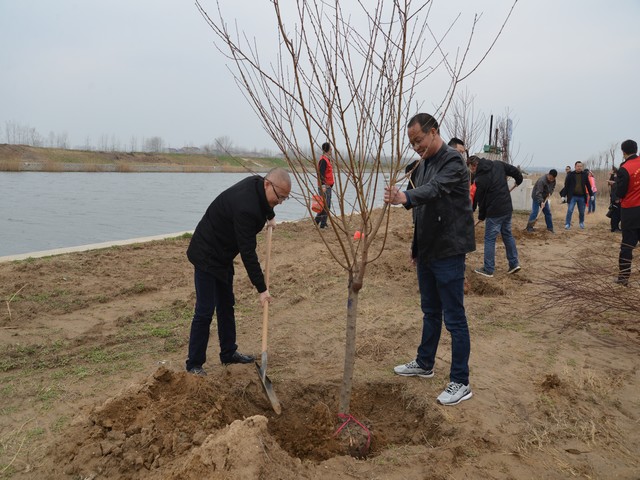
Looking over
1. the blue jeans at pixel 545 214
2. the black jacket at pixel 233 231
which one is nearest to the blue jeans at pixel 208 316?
the black jacket at pixel 233 231

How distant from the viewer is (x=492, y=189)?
720 cm

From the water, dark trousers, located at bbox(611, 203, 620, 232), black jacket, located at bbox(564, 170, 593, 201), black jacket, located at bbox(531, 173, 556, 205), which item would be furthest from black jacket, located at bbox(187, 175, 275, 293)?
black jacket, located at bbox(564, 170, 593, 201)

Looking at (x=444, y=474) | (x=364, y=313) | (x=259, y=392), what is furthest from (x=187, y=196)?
(x=444, y=474)

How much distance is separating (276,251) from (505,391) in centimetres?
571

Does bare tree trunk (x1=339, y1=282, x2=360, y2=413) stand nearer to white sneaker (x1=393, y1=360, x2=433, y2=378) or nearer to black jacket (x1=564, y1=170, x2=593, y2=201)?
white sneaker (x1=393, y1=360, x2=433, y2=378)

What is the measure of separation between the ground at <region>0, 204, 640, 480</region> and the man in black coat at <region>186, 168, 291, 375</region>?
31cm

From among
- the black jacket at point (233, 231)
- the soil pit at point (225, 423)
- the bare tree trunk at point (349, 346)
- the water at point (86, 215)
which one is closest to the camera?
the soil pit at point (225, 423)

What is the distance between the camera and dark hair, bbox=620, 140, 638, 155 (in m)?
6.48

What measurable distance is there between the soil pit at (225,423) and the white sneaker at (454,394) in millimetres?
136

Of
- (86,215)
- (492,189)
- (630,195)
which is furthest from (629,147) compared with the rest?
(86,215)

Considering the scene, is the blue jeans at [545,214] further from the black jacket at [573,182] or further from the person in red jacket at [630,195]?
the person in red jacket at [630,195]

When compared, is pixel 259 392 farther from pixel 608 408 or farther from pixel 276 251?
pixel 276 251

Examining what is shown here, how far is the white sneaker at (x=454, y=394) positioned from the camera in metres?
3.48

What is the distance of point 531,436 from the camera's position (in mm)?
3117
